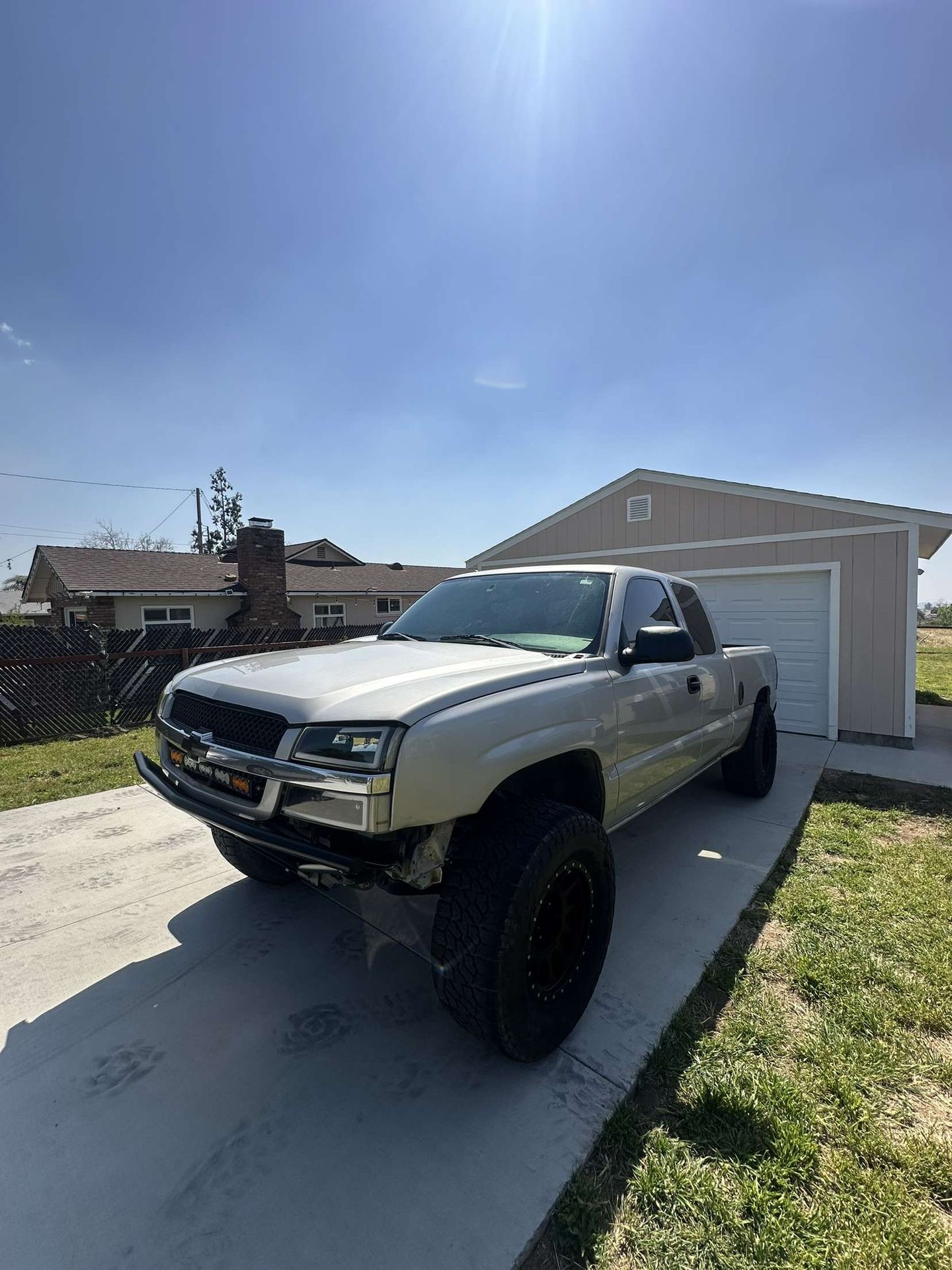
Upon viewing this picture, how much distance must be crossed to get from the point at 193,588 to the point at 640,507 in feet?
46.0

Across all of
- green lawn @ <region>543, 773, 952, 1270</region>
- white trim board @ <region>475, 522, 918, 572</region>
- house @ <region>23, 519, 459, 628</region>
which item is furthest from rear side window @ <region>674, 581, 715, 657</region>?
house @ <region>23, 519, 459, 628</region>

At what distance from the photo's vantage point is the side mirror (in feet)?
8.54

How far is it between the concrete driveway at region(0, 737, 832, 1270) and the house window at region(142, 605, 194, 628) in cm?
1471

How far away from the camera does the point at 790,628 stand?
7.93 metres

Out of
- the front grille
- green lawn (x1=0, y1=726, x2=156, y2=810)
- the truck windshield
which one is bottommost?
green lawn (x1=0, y1=726, x2=156, y2=810)

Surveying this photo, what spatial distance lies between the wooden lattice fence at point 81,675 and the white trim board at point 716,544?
4.03 m

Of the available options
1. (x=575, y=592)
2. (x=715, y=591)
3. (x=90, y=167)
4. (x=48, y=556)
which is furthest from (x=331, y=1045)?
(x=48, y=556)

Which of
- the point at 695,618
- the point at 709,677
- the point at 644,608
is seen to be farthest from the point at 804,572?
the point at 644,608

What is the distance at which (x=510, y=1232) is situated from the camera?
1.52 metres

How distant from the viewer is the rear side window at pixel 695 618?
13.1 feet

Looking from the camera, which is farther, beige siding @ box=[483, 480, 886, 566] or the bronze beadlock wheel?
beige siding @ box=[483, 480, 886, 566]

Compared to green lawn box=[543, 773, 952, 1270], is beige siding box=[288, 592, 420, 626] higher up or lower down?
higher up

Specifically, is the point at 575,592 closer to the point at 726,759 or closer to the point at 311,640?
the point at 726,759

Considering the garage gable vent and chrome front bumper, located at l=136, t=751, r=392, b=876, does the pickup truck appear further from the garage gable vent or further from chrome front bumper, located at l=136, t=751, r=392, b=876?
the garage gable vent
